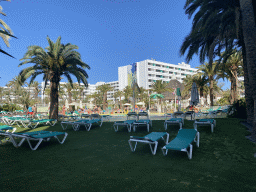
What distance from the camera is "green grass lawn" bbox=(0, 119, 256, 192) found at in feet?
10.2

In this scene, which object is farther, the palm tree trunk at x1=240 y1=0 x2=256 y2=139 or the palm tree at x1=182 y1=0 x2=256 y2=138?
the palm tree at x1=182 y1=0 x2=256 y2=138

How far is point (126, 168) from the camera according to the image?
13.1 feet

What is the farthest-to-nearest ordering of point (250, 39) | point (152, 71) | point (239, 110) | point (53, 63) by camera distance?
1. point (152, 71)
2. point (53, 63)
3. point (239, 110)
4. point (250, 39)

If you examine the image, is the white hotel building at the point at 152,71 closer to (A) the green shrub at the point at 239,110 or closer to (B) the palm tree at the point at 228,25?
(B) the palm tree at the point at 228,25

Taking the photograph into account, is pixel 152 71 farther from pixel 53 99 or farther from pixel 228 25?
Answer: pixel 228 25

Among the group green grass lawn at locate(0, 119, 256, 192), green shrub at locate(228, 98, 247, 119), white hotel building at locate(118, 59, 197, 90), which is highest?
white hotel building at locate(118, 59, 197, 90)

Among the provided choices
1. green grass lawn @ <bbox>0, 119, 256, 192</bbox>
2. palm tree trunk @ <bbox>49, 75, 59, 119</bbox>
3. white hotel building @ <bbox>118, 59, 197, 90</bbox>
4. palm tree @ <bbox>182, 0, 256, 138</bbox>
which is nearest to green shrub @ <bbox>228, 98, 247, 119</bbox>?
palm tree @ <bbox>182, 0, 256, 138</bbox>

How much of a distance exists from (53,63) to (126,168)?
12.3 metres

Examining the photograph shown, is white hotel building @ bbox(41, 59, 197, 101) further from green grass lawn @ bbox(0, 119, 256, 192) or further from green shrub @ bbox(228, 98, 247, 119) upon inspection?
green grass lawn @ bbox(0, 119, 256, 192)

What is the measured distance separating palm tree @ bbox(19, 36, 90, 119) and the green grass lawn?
29.6 ft

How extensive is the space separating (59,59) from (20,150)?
32.6ft

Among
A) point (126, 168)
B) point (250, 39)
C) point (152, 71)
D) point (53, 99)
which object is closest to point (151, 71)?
point (152, 71)

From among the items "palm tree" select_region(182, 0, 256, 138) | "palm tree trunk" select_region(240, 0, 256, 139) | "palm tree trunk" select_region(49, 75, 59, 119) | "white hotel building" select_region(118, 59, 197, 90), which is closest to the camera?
"palm tree trunk" select_region(240, 0, 256, 139)

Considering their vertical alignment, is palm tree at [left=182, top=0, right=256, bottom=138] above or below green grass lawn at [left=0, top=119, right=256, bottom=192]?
above
